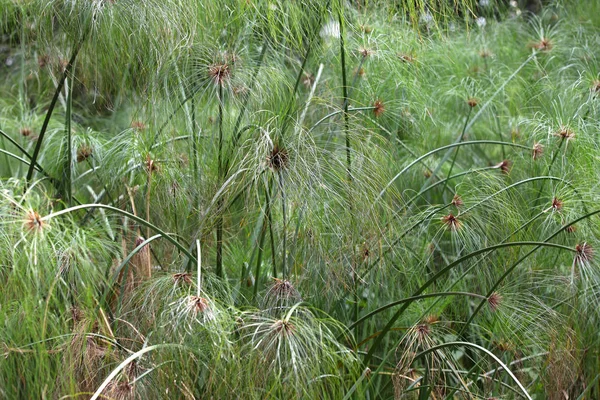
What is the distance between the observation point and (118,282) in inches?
110

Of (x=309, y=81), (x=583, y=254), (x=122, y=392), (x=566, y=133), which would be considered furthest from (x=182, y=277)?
(x=309, y=81)

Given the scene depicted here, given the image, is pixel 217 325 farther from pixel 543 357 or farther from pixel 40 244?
pixel 543 357

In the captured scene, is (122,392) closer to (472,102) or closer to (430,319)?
(430,319)

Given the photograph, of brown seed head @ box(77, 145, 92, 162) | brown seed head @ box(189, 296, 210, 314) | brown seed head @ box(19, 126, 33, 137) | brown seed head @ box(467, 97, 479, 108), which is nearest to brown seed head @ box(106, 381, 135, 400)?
brown seed head @ box(189, 296, 210, 314)

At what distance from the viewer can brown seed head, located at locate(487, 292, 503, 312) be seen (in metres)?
2.64

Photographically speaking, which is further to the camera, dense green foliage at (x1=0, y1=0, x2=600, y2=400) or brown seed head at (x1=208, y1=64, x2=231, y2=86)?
brown seed head at (x1=208, y1=64, x2=231, y2=86)

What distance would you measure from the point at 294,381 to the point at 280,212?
0.57 meters

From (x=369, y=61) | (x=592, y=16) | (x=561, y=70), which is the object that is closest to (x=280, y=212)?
(x=369, y=61)

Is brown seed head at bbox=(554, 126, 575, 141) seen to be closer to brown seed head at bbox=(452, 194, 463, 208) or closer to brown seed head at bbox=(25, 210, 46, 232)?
brown seed head at bbox=(452, 194, 463, 208)

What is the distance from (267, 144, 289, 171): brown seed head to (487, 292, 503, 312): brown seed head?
849 mm

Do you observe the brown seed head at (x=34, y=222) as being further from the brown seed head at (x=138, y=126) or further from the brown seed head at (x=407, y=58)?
the brown seed head at (x=407, y=58)

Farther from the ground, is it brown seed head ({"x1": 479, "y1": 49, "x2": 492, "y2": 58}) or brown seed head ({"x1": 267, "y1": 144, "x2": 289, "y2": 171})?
brown seed head ({"x1": 267, "y1": 144, "x2": 289, "y2": 171})

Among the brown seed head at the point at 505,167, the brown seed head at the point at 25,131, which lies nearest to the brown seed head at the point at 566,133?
the brown seed head at the point at 505,167

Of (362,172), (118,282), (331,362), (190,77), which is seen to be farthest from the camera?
(118,282)
